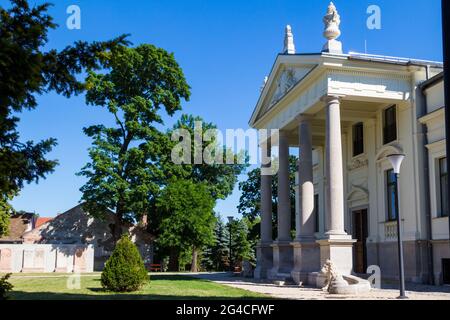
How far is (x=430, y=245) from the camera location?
757 inches

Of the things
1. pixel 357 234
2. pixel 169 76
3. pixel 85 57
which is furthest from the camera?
pixel 169 76

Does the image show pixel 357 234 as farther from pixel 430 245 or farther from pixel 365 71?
pixel 365 71

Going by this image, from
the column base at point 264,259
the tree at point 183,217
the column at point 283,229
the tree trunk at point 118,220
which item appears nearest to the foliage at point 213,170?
the tree at point 183,217

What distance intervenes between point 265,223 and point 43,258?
76.1 ft

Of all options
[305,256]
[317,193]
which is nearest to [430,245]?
[305,256]

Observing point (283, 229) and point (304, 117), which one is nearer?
point (304, 117)

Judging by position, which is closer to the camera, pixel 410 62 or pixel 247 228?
pixel 410 62

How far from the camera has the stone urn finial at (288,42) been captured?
26.2m

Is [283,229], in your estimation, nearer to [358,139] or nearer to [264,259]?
[264,259]

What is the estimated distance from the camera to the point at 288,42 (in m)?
26.4

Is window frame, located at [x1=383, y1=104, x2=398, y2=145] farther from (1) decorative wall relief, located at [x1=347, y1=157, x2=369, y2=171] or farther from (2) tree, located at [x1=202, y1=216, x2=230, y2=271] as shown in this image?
(2) tree, located at [x1=202, y1=216, x2=230, y2=271]

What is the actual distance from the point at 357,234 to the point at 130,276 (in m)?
13.8

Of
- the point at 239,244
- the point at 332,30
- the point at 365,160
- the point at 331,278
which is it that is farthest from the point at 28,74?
the point at 239,244
